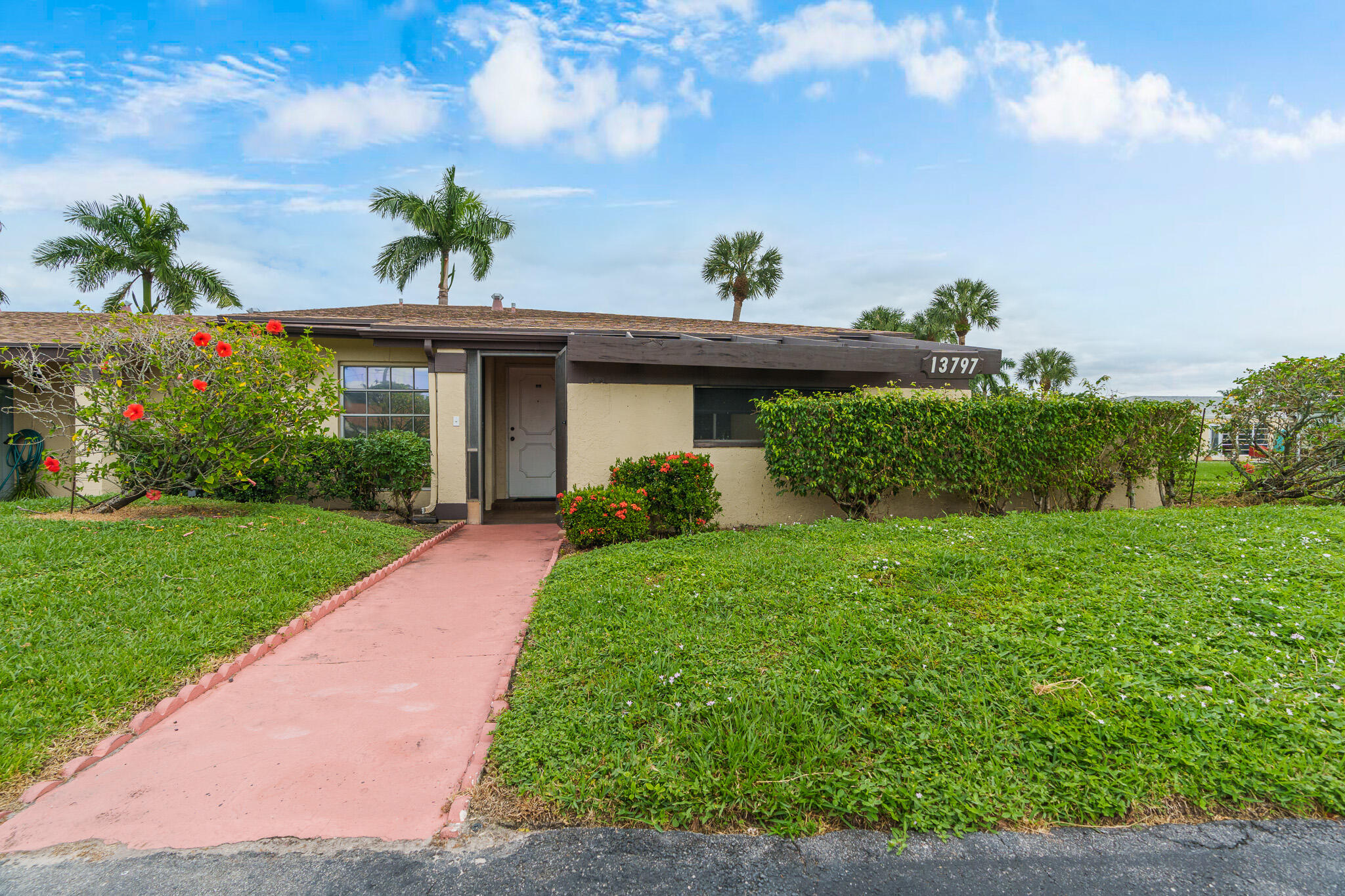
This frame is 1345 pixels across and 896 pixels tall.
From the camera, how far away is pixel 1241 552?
4617mm

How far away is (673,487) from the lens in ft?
23.1

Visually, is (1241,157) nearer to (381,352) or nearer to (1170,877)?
(1170,877)

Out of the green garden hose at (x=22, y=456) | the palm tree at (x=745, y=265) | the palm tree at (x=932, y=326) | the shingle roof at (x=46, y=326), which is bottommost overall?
the green garden hose at (x=22, y=456)

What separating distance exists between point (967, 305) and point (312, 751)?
2522 centimetres

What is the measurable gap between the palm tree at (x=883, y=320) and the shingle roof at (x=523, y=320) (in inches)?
370

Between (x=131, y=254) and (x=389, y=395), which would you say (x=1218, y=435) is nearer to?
(x=389, y=395)

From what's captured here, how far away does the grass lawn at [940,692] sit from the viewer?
7.34 feet

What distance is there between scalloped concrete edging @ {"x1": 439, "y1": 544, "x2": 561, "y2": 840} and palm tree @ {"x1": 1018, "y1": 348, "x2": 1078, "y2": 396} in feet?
92.9

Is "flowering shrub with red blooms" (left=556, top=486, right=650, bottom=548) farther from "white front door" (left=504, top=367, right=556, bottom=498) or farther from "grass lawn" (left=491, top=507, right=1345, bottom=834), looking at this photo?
"white front door" (left=504, top=367, right=556, bottom=498)

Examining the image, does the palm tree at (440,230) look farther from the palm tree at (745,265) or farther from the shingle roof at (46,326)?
the shingle roof at (46,326)

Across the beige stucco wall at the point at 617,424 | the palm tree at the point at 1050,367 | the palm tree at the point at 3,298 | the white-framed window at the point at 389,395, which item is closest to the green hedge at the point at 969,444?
the beige stucco wall at the point at 617,424

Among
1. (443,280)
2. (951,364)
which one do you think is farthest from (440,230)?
(951,364)

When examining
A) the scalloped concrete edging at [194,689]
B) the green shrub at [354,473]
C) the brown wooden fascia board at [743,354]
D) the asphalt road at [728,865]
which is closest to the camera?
the asphalt road at [728,865]

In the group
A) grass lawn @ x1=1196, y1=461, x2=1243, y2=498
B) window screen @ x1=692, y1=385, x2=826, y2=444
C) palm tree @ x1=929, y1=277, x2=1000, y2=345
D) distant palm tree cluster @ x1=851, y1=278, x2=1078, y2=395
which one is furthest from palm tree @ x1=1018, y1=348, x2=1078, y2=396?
window screen @ x1=692, y1=385, x2=826, y2=444
